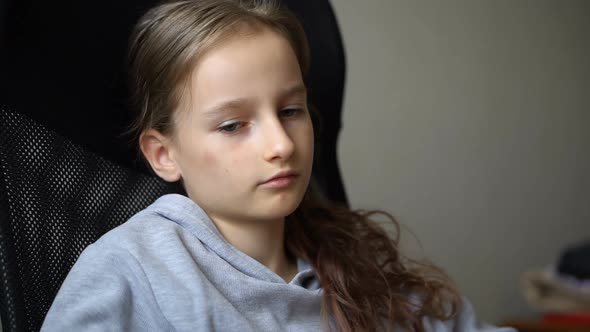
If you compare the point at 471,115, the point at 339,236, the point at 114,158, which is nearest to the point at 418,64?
the point at 471,115

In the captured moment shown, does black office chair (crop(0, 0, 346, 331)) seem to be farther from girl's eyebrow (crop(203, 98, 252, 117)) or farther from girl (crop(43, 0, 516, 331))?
girl's eyebrow (crop(203, 98, 252, 117))

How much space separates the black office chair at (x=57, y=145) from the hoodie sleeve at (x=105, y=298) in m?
0.05

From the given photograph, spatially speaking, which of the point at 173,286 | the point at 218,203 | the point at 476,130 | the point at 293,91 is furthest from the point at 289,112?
the point at 476,130

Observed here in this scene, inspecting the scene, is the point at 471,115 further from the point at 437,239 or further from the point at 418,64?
the point at 437,239

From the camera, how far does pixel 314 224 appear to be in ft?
3.29

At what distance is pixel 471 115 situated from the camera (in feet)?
6.23

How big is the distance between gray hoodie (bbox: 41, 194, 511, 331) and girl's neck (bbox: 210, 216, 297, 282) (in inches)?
1.3

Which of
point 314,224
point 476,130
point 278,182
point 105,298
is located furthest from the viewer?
point 476,130

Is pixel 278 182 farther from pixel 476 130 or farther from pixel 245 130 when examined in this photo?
pixel 476 130

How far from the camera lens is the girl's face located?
77cm

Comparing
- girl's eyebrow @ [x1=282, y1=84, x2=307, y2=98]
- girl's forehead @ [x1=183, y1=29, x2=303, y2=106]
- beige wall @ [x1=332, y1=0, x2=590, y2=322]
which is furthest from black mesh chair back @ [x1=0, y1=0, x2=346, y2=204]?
beige wall @ [x1=332, y1=0, x2=590, y2=322]

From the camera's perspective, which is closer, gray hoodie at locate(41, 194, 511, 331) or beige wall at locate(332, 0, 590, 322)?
gray hoodie at locate(41, 194, 511, 331)

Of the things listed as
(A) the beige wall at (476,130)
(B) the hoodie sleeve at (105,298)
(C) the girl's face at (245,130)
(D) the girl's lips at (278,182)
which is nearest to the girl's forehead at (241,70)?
(C) the girl's face at (245,130)

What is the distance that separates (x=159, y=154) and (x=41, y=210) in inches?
6.8
